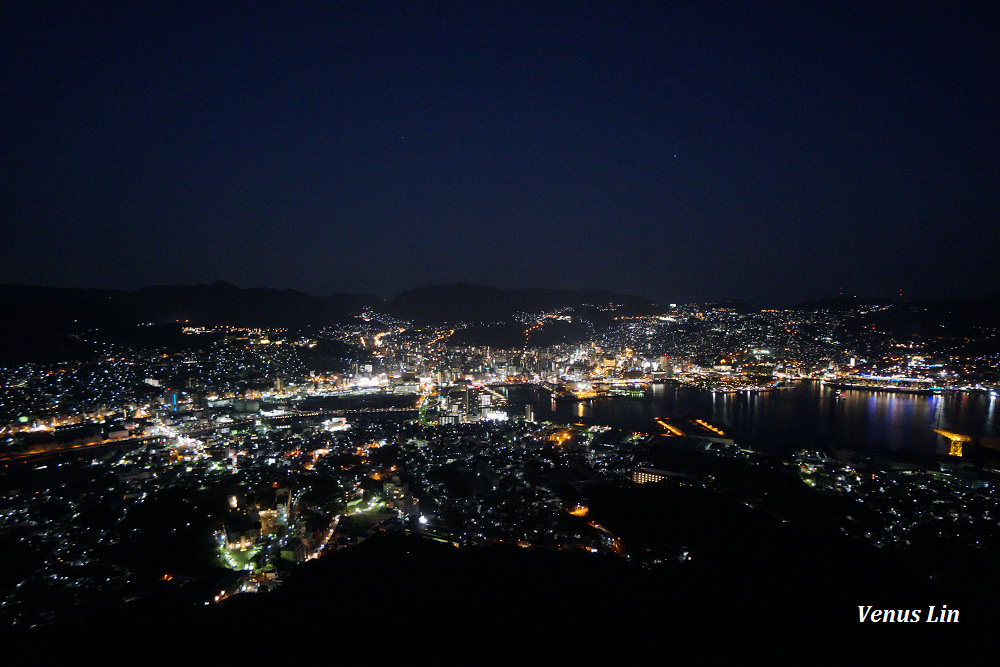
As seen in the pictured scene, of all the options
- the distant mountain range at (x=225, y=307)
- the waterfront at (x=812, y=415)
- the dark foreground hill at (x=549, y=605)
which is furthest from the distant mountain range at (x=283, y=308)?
the dark foreground hill at (x=549, y=605)

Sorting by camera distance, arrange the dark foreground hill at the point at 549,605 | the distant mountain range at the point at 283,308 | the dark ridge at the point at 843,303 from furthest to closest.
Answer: the dark ridge at the point at 843,303 < the distant mountain range at the point at 283,308 < the dark foreground hill at the point at 549,605

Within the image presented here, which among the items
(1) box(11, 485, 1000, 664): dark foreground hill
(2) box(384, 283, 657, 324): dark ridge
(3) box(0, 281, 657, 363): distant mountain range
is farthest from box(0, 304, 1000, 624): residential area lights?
(2) box(384, 283, 657, 324): dark ridge

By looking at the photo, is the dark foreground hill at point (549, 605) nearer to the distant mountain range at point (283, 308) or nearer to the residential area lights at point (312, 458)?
the residential area lights at point (312, 458)

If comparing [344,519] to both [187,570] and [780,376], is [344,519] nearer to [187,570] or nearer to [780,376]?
[187,570]

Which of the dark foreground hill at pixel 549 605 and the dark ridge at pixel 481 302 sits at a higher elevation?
the dark ridge at pixel 481 302

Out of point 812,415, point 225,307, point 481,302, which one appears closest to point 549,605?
point 812,415

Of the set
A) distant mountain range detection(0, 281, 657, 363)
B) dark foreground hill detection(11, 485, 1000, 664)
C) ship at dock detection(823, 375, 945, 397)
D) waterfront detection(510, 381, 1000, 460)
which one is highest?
distant mountain range detection(0, 281, 657, 363)

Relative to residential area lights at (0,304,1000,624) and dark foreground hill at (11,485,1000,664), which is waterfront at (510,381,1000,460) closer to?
residential area lights at (0,304,1000,624)

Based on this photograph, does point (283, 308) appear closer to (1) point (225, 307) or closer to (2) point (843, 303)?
(1) point (225, 307)
